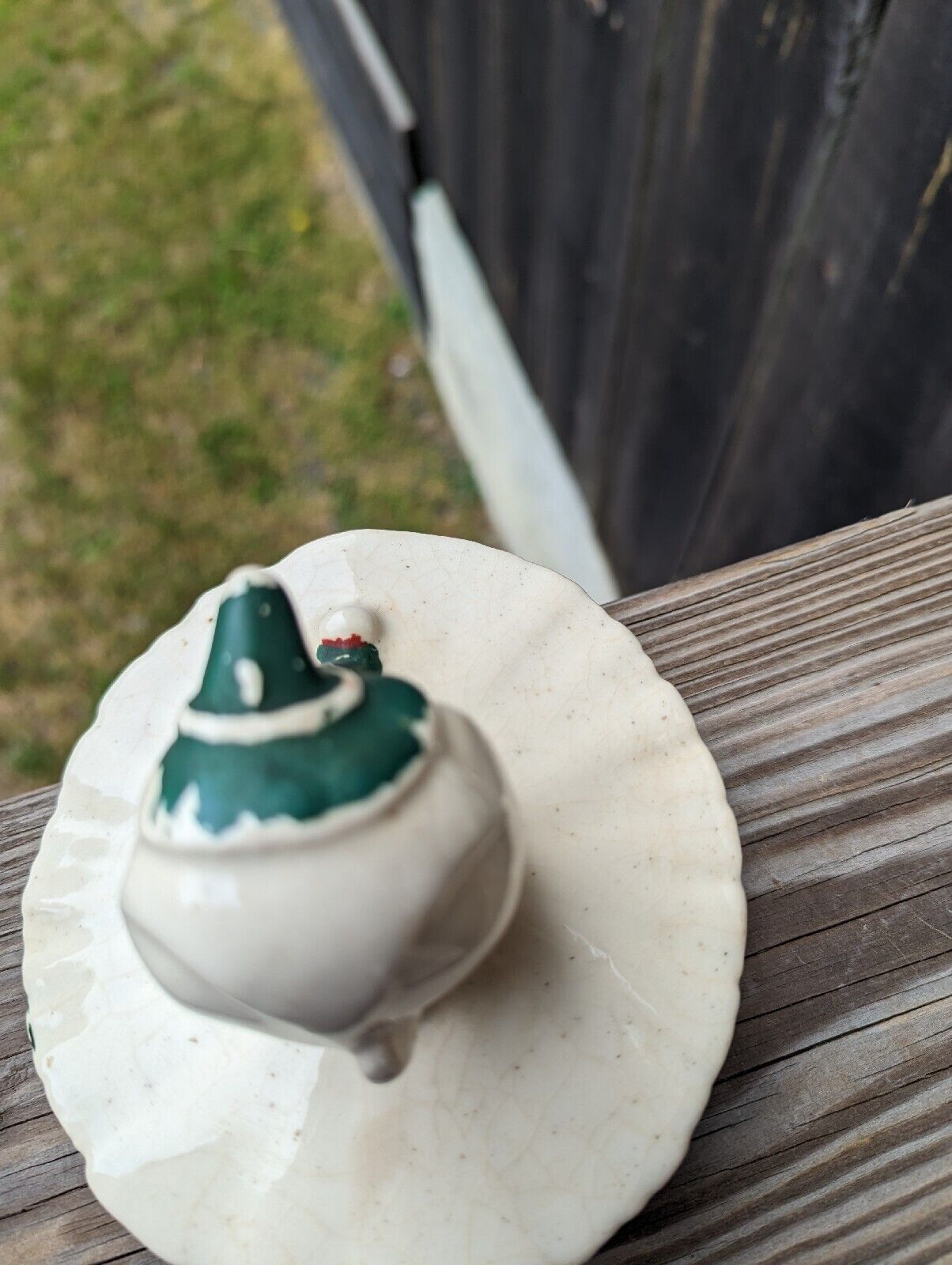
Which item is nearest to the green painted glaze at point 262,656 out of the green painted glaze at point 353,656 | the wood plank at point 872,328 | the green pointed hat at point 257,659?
the green pointed hat at point 257,659

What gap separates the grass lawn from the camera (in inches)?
93.8

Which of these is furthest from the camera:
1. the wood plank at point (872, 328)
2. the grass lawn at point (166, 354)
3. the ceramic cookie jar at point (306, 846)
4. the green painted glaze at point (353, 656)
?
the grass lawn at point (166, 354)

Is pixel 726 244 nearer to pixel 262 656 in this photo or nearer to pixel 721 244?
pixel 721 244

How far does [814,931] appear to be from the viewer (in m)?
0.65

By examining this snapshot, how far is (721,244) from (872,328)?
0.26 metres

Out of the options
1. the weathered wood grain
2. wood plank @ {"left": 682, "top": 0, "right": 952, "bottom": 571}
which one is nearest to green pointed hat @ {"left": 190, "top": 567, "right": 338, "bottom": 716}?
the weathered wood grain

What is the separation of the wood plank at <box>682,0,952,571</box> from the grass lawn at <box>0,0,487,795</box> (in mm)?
1417

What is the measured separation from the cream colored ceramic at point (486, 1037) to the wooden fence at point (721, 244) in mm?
429

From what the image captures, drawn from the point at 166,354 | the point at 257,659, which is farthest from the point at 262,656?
the point at 166,354

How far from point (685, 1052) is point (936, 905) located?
19 centimetres

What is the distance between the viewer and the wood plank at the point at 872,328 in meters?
0.79

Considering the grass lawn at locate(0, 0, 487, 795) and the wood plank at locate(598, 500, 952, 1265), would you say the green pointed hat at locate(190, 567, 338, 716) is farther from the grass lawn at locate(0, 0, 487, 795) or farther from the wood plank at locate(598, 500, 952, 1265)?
the grass lawn at locate(0, 0, 487, 795)

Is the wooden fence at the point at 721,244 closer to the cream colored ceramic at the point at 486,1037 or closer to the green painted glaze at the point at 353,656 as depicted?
the cream colored ceramic at the point at 486,1037

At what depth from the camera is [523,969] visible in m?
0.62
